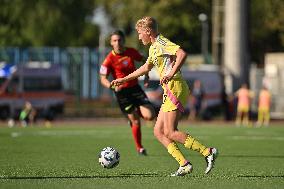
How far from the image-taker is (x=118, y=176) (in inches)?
527

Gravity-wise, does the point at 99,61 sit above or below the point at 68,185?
below

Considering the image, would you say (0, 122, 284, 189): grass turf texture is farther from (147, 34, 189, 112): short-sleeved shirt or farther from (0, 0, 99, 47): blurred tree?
(0, 0, 99, 47): blurred tree

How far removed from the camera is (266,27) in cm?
7781

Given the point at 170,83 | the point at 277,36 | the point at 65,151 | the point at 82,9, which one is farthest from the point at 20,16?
the point at 170,83

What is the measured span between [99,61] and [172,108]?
42.1 meters

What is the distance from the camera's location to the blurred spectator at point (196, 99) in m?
46.2

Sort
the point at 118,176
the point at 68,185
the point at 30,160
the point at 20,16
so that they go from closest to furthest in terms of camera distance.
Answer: the point at 68,185
the point at 118,176
the point at 30,160
the point at 20,16

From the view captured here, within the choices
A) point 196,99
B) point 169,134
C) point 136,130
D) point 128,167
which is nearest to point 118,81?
point 169,134

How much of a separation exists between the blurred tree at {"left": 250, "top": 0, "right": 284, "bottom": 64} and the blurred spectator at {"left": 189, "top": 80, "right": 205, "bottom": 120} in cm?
2282

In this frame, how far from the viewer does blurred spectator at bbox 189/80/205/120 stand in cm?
4622

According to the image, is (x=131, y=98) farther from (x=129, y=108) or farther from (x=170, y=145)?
(x=170, y=145)

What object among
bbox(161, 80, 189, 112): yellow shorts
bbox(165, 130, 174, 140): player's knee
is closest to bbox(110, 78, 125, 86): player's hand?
bbox(161, 80, 189, 112): yellow shorts

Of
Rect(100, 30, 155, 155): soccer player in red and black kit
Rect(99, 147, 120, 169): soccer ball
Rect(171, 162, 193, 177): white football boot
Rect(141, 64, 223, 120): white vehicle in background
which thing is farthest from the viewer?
Rect(141, 64, 223, 120): white vehicle in background

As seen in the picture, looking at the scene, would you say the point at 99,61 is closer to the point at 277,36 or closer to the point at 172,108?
the point at 277,36
